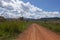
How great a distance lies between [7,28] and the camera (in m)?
29.1

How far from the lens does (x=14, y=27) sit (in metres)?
30.8

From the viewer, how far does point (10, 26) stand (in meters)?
30.1

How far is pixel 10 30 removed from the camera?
95.2ft

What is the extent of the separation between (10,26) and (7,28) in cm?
111

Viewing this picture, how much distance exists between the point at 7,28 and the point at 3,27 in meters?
0.69

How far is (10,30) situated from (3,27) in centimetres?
119

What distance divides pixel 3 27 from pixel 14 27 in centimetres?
210

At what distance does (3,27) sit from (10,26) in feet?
4.01

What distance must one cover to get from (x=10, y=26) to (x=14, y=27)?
3.02 ft
